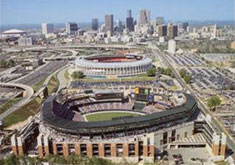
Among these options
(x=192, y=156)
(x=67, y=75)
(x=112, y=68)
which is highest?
(x=112, y=68)

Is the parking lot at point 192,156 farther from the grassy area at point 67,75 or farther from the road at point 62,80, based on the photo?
the grassy area at point 67,75

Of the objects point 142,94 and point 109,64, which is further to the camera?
point 109,64

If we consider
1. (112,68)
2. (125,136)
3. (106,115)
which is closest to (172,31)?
(112,68)

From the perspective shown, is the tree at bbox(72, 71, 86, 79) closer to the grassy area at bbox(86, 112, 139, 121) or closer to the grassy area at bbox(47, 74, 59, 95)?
the grassy area at bbox(47, 74, 59, 95)

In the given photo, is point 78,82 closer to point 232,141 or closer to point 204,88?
point 204,88

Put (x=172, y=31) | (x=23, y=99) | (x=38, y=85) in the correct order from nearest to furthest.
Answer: (x=23, y=99) → (x=38, y=85) → (x=172, y=31)

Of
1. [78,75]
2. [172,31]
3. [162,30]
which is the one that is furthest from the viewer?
[162,30]

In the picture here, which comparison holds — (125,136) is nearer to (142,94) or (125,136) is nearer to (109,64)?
(142,94)

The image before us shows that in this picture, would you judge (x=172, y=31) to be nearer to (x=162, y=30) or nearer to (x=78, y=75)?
(x=162, y=30)

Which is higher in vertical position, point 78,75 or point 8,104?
point 78,75
